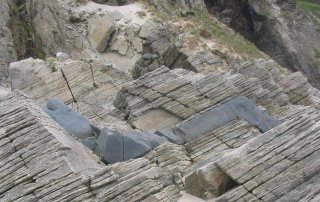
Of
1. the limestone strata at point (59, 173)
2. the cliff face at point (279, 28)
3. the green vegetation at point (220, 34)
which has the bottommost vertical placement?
the cliff face at point (279, 28)

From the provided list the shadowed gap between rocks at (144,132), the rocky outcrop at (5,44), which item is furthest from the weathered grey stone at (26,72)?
the shadowed gap between rocks at (144,132)

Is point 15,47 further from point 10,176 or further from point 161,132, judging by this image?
point 10,176

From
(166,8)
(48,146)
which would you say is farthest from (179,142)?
(166,8)

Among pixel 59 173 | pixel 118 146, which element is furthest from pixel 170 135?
pixel 59 173

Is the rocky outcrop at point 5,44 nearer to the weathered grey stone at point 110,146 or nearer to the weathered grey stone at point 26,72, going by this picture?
the weathered grey stone at point 26,72

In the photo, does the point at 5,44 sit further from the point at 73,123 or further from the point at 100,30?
the point at 73,123
